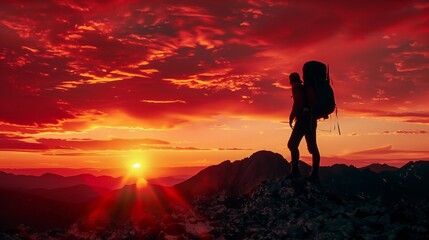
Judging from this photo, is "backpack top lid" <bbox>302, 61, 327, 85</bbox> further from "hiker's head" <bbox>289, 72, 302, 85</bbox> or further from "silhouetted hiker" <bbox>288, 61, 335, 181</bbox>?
"hiker's head" <bbox>289, 72, 302, 85</bbox>

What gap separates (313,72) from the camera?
2181 cm

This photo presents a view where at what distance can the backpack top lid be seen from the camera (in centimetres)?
2178

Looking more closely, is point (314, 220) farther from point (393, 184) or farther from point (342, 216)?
point (393, 184)

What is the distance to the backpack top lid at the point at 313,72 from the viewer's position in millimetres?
21781

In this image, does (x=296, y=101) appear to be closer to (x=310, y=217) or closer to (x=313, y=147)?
(x=313, y=147)

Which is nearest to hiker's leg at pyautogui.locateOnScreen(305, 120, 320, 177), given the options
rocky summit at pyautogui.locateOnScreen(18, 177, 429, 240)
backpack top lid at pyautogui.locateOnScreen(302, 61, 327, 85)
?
rocky summit at pyautogui.locateOnScreen(18, 177, 429, 240)

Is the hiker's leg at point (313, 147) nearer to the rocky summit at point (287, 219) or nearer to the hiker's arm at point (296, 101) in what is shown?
the rocky summit at point (287, 219)

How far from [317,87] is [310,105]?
1.05m

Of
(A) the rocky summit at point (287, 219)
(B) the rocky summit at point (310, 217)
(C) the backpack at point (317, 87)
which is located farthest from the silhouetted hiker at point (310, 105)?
(A) the rocky summit at point (287, 219)

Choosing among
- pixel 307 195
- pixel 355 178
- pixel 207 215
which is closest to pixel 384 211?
pixel 307 195

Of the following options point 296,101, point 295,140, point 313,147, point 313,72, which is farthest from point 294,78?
point 313,147

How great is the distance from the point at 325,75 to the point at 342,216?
317 inches

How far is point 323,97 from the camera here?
72.3ft

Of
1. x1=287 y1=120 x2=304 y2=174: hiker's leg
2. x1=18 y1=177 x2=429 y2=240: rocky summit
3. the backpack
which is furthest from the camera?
x1=287 y1=120 x2=304 y2=174: hiker's leg
